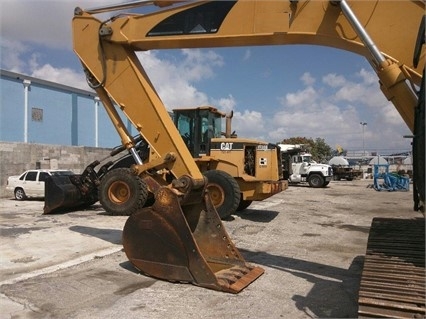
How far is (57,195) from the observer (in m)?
12.7

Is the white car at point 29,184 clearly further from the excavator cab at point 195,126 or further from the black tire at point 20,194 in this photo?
the excavator cab at point 195,126

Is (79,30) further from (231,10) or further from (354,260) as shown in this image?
(354,260)

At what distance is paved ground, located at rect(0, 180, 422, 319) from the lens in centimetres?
493

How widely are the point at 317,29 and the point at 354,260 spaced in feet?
13.6

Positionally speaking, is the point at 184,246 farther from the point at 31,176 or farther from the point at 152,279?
the point at 31,176

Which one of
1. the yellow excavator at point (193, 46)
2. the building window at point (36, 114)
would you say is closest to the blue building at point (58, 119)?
the building window at point (36, 114)

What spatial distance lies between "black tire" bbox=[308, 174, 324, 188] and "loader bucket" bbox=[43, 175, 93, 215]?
19984mm

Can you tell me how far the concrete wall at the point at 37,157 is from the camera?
1980cm

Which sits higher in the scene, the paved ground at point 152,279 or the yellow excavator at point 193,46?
the yellow excavator at point 193,46

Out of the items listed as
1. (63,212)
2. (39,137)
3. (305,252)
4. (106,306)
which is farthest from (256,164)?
(39,137)

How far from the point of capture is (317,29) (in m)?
5.47

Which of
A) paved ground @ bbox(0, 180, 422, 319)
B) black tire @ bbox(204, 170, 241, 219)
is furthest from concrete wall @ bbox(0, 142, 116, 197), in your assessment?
black tire @ bbox(204, 170, 241, 219)

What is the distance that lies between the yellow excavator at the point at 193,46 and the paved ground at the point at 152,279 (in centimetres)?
43

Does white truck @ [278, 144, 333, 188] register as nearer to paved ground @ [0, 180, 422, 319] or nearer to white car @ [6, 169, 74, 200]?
white car @ [6, 169, 74, 200]
